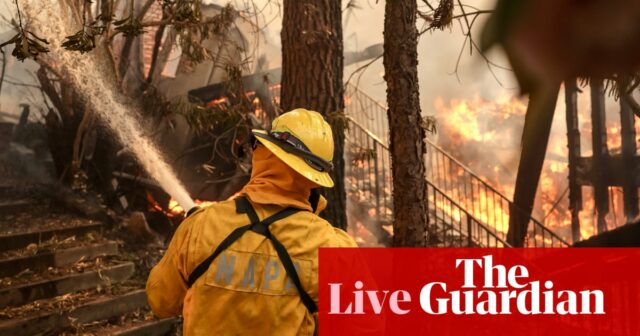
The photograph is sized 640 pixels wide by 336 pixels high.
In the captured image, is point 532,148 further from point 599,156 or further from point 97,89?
point 97,89

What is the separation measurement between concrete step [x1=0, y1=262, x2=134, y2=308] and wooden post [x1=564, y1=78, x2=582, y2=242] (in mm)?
4960

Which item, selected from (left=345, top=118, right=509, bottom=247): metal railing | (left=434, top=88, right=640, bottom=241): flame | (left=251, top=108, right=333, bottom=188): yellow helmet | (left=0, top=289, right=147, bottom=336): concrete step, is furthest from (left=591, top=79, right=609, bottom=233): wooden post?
(left=0, top=289, right=147, bottom=336): concrete step

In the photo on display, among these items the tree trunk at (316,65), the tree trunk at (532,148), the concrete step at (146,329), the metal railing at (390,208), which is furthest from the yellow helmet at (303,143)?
the metal railing at (390,208)

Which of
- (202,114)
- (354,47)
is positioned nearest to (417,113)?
(202,114)

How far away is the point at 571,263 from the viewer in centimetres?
497

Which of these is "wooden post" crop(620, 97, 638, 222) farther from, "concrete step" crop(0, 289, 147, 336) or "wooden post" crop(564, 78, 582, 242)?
"concrete step" crop(0, 289, 147, 336)

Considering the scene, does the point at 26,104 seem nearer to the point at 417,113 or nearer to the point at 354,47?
the point at 354,47

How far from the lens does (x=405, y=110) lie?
3.57 meters

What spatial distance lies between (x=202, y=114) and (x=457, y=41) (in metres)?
3.15

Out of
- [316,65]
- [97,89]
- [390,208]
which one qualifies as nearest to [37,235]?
[97,89]

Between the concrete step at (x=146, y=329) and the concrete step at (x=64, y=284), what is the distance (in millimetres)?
677

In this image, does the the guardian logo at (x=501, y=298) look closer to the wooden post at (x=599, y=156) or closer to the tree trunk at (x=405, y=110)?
the tree trunk at (x=405, y=110)

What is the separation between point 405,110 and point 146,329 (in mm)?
3104

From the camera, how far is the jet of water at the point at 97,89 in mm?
6344
